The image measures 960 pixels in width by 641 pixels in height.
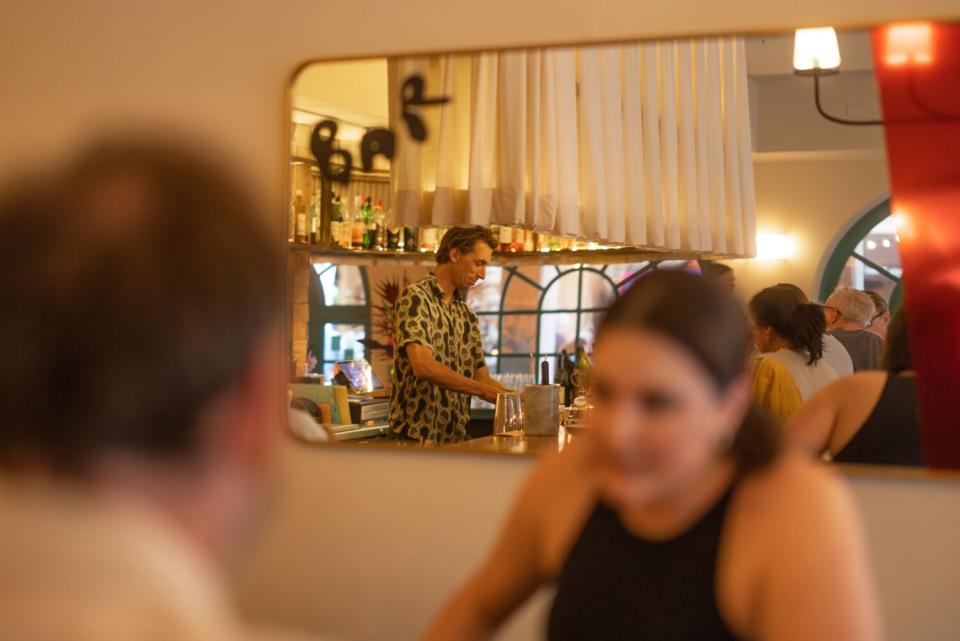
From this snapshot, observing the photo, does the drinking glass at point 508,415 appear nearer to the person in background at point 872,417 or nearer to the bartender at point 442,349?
the bartender at point 442,349

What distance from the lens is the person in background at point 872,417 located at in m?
2.51

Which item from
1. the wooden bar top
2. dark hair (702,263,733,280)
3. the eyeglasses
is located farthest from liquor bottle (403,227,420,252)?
the eyeglasses

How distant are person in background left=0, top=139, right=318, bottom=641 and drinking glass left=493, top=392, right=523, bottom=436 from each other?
2292 millimetres

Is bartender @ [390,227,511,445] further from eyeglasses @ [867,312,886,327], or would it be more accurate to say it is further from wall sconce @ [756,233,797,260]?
eyeglasses @ [867,312,886,327]

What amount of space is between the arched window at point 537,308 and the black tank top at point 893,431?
643 mm

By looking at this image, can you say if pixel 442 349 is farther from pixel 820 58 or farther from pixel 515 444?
pixel 820 58

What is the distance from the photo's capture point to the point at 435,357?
9.77ft

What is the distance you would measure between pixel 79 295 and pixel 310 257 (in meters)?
2.51

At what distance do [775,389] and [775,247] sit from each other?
34 cm

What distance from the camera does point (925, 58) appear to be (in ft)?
8.29

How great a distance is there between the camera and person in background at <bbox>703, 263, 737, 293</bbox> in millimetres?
2649

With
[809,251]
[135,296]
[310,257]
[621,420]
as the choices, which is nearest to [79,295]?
[135,296]

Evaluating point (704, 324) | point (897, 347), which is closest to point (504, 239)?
point (897, 347)

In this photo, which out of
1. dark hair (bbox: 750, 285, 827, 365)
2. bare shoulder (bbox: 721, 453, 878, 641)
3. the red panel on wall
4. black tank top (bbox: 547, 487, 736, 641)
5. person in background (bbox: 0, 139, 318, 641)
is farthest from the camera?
dark hair (bbox: 750, 285, 827, 365)
